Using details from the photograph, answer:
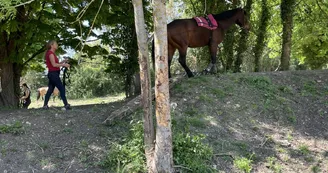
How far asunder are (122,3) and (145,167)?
586 centimetres

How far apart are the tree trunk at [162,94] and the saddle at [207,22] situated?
12.1 ft

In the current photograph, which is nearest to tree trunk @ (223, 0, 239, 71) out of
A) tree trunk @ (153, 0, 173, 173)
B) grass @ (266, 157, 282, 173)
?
grass @ (266, 157, 282, 173)

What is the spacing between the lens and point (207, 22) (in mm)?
8234

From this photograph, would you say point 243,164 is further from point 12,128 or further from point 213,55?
point 12,128

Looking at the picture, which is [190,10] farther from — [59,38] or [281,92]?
[281,92]

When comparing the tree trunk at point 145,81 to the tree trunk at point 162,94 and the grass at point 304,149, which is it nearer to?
the tree trunk at point 162,94

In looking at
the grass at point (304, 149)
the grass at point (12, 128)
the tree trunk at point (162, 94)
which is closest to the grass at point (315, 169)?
the grass at point (304, 149)

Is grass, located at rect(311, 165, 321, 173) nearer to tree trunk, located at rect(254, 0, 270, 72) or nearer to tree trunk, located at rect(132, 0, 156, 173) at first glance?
tree trunk, located at rect(132, 0, 156, 173)

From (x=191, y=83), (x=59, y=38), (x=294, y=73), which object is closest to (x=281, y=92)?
(x=294, y=73)

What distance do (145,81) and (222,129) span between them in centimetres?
212

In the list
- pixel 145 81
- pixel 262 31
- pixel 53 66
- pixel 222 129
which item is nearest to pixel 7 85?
pixel 53 66

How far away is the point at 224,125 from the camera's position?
634 centimetres

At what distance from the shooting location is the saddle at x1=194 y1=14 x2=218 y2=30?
8.12 meters

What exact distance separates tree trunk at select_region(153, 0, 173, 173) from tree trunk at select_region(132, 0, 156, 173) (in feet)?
0.69
